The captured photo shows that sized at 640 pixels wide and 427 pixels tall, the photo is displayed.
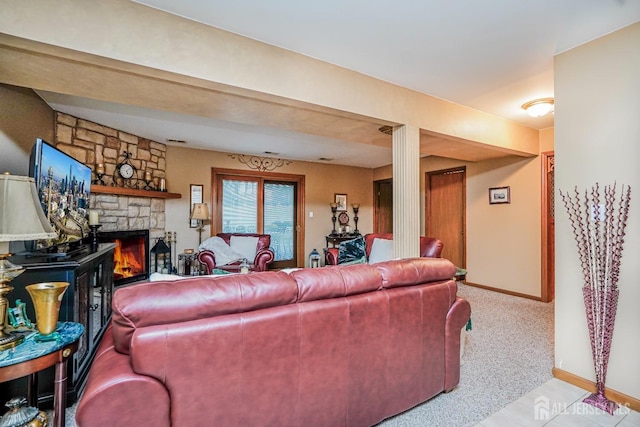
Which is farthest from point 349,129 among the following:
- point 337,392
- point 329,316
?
point 337,392

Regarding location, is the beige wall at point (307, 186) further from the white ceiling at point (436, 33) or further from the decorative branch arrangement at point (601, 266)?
the decorative branch arrangement at point (601, 266)

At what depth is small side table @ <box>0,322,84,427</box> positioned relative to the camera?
1167mm

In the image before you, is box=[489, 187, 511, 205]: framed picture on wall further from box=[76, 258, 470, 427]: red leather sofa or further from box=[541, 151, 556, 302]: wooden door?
box=[76, 258, 470, 427]: red leather sofa

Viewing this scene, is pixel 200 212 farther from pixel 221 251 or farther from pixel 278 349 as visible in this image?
pixel 278 349

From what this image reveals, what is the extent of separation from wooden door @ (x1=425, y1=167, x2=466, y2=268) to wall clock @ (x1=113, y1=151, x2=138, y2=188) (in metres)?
5.08

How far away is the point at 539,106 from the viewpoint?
3258 mm

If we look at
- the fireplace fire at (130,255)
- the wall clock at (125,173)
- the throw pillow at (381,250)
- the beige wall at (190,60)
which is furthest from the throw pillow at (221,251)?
the beige wall at (190,60)

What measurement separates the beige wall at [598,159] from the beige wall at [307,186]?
4.72 metres

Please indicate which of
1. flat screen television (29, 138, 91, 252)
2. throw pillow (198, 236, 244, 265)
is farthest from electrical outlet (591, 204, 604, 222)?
throw pillow (198, 236, 244, 265)

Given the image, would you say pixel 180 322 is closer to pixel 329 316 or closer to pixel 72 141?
pixel 329 316

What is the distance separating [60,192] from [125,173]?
2.17 meters

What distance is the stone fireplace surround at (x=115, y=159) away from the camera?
3.62m

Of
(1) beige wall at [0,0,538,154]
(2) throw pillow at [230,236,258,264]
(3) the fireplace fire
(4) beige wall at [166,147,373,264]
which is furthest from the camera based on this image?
(4) beige wall at [166,147,373,264]

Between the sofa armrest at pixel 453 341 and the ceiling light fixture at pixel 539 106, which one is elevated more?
the ceiling light fixture at pixel 539 106
